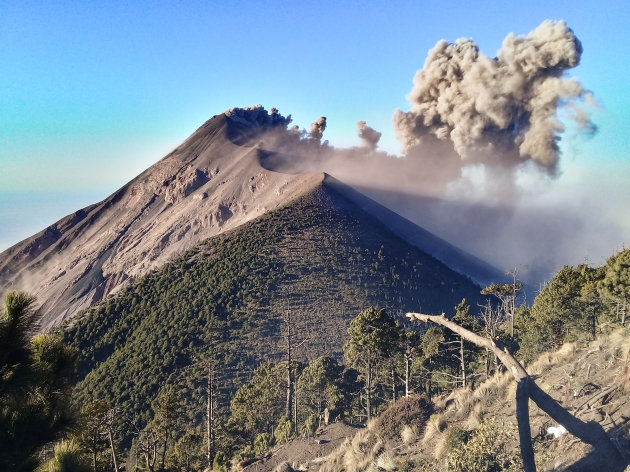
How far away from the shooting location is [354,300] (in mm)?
56156

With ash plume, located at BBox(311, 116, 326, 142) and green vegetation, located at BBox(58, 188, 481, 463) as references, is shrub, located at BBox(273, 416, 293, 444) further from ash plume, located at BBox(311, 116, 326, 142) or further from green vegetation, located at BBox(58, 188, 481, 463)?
ash plume, located at BBox(311, 116, 326, 142)

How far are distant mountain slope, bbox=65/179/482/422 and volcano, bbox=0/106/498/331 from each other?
7.49m

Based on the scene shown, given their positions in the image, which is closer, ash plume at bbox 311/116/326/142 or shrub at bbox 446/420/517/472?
shrub at bbox 446/420/517/472

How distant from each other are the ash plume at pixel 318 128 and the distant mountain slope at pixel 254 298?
65.9 m

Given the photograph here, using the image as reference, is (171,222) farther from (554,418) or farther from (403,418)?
(554,418)

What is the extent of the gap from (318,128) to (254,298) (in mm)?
97051

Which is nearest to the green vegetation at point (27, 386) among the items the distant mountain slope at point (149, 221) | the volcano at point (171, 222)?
the volcano at point (171, 222)

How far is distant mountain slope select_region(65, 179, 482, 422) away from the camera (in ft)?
155

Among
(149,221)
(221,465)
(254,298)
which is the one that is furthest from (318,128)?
(221,465)

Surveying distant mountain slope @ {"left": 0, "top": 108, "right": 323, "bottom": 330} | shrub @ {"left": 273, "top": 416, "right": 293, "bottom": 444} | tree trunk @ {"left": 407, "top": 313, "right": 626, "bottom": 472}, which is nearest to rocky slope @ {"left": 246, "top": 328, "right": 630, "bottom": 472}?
tree trunk @ {"left": 407, "top": 313, "right": 626, "bottom": 472}

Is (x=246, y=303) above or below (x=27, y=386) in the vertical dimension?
above

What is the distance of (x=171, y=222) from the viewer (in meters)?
102

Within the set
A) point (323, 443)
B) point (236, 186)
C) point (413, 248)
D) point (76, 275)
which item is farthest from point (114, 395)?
point (236, 186)

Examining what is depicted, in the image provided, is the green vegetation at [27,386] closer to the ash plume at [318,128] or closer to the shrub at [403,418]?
the shrub at [403,418]
